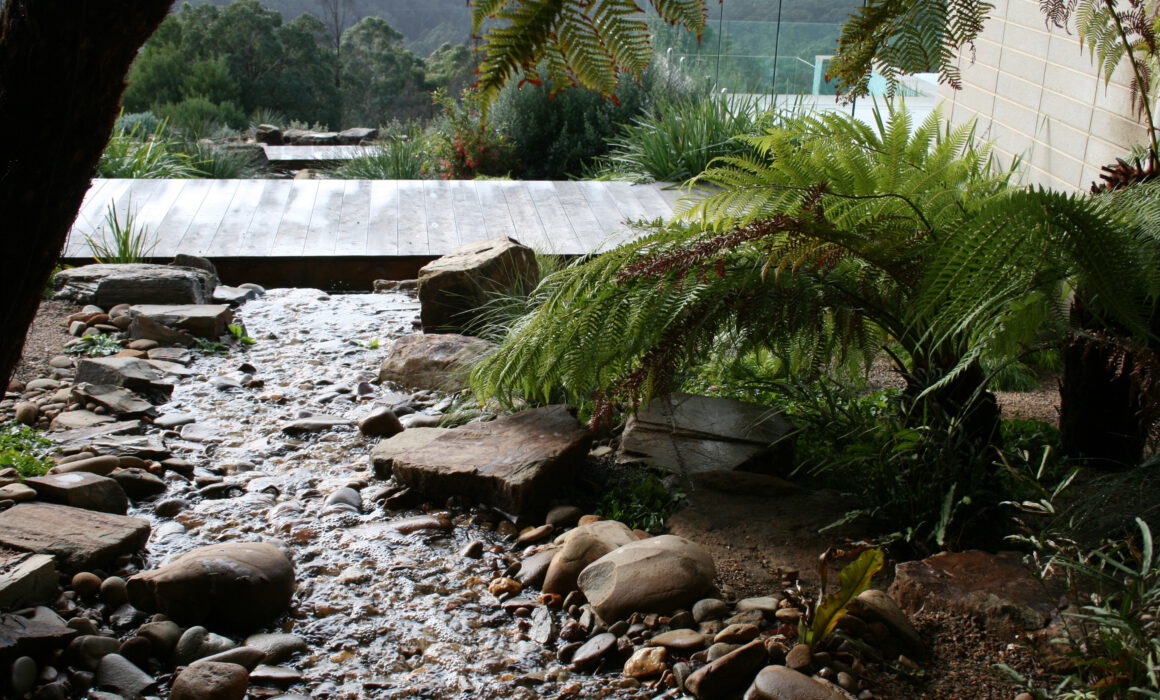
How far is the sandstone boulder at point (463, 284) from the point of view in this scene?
4.32 m

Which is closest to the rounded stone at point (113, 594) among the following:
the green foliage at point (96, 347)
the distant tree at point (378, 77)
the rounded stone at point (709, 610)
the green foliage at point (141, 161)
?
the rounded stone at point (709, 610)

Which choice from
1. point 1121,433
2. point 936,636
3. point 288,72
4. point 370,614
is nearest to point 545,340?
point 370,614

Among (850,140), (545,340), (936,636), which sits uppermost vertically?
(850,140)

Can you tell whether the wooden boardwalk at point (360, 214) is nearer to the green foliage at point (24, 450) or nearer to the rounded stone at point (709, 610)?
the green foliage at point (24, 450)

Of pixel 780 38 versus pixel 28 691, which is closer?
pixel 28 691

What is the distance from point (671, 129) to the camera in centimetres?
786

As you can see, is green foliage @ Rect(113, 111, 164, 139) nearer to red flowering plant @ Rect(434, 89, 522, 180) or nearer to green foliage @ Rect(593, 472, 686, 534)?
red flowering plant @ Rect(434, 89, 522, 180)

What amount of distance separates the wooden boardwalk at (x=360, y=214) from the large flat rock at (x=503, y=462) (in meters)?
2.35

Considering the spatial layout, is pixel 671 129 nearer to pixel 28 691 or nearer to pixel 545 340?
pixel 545 340

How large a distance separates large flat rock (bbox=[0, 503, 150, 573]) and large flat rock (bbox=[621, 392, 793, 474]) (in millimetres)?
1412

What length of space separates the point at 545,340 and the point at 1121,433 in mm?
1638

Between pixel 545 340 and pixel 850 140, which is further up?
pixel 850 140

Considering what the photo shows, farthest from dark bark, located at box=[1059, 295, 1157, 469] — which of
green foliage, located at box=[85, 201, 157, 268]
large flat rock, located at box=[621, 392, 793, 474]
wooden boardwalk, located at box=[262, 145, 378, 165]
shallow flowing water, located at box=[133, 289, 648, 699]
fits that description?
wooden boardwalk, located at box=[262, 145, 378, 165]

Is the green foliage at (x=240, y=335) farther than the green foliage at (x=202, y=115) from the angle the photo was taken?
No
